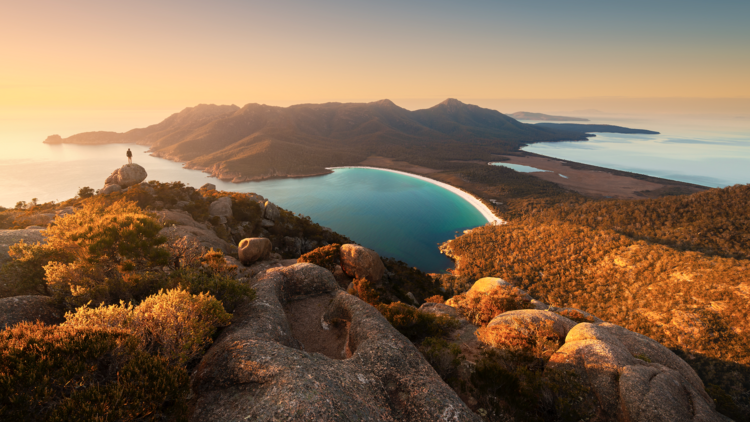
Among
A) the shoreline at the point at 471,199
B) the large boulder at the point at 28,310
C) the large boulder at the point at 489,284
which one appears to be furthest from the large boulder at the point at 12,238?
the shoreline at the point at 471,199

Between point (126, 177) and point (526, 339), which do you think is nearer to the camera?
point (526, 339)

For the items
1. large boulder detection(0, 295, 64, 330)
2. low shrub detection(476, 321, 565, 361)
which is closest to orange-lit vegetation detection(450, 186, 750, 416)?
low shrub detection(476, 321, 565, 361)

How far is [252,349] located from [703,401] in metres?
21.0

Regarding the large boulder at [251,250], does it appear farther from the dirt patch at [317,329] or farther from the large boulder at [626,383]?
the large boulder at [626,383]

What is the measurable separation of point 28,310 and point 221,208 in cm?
3007

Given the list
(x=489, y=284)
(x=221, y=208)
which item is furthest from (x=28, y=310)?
(x=489, y=284)

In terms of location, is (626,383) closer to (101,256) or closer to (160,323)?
(160,323)

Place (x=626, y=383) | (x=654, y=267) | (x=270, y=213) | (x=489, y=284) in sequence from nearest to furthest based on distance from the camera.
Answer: (x=626, y=383) < (x=489, y=284) < (x=270, y=213) < (x=654, y=267)

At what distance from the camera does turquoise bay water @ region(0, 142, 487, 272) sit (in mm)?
86188

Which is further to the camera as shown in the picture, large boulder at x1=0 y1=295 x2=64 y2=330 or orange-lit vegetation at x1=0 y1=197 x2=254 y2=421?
large boulder at x1=0 y1=295 x2=64 y2=330

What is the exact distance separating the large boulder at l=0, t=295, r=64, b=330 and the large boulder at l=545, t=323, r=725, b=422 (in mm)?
24028

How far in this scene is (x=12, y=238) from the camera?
646 inches

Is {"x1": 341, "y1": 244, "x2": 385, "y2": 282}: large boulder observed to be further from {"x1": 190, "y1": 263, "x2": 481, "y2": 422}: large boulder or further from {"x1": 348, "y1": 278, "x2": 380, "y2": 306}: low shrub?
{"x1": 190, "y1": 263, "x2": 481, "y2": 422}: large boulder

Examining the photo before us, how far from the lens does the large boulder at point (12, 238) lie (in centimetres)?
1505
